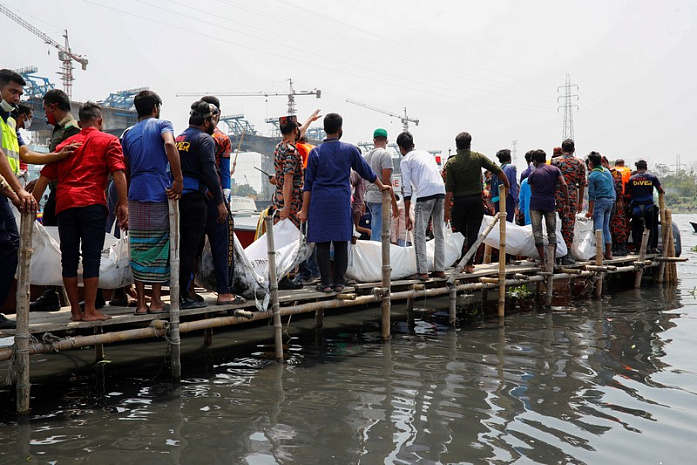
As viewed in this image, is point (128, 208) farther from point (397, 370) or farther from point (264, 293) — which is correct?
point (397, 370)

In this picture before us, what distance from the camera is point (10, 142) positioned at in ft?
15.6

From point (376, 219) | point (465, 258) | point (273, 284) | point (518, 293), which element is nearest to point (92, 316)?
point (273, 284)

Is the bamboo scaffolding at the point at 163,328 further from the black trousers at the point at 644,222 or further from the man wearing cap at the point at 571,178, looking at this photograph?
the black trousers at the point at 644,222

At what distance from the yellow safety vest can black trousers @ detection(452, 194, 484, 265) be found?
5.29 metres

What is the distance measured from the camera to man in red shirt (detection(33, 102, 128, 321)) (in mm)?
4746

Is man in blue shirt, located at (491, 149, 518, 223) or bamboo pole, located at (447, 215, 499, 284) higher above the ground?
man in blue shirt, located at (491, 149, 518, 223)


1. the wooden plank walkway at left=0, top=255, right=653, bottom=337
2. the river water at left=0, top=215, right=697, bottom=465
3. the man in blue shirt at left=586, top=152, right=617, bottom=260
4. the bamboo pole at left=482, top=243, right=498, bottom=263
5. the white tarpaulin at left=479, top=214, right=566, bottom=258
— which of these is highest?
the man in blue shirt at left=586, top=152, right=617, bottom=260

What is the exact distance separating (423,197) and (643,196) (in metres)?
6.26

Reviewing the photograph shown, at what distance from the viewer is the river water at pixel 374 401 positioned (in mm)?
3924

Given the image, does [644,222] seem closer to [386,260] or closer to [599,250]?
[599,250]

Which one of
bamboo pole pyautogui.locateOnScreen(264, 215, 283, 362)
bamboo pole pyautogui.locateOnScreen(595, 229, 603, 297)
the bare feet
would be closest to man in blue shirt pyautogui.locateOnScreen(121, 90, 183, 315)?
the bare feet

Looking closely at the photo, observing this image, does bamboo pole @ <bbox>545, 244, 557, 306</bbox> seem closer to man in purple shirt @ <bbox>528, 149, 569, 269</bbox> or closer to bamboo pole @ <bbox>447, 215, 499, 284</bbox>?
man in purple shirt @ <bbox>528, 149, 569, 269</bbox>

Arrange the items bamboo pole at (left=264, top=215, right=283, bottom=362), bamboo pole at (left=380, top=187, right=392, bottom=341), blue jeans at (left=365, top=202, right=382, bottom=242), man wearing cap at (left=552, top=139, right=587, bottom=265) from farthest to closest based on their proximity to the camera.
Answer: man wearing cap at (left=552, top=139, right=587, bottom=265) → blue jeans at (left=365, top=202, right=382, bottom=242) → bamboo pole at (left=380, top=187, right=392, bottom=341) → bamboo pole at (left=264, top=215, right=283, bottom=362)

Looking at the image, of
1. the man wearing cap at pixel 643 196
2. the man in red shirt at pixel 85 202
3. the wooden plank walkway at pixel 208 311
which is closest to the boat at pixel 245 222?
the wooden plank walkway at pixel 208 311
